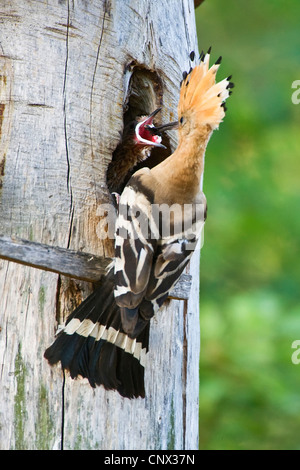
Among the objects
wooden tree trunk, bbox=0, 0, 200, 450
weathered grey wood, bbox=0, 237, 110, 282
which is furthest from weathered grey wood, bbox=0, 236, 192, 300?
wooden tree trunk, bbox=0, 0, 200, 450

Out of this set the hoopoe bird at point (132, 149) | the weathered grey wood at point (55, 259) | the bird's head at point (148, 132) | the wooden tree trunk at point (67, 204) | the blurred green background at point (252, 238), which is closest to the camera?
the weathered grey wood at point (55, 259)

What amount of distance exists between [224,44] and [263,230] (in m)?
1.77

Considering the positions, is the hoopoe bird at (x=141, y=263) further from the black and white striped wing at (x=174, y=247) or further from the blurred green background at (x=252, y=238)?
the blurred green background at (x=252, y=238)

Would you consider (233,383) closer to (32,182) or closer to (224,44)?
(32,182)

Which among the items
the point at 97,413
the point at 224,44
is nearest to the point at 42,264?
the point at 97,413

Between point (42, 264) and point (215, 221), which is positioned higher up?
point (215, 221)

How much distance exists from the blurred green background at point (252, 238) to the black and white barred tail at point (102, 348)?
1528mm

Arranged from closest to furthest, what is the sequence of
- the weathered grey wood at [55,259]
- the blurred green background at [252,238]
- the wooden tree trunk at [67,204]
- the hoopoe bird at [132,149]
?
the weathered grey wood at [55,259], the wooden tree trunk at [67,204], the hoopoe bird at [132,149], the blurred green background at [252,238]

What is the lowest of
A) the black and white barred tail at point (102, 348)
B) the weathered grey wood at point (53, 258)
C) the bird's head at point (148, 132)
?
the black and white barred tail at point (102, 348)

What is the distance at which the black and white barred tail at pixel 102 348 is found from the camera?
2.62 meters

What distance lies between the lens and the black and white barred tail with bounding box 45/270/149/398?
8.58 ft

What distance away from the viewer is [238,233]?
5.10 m

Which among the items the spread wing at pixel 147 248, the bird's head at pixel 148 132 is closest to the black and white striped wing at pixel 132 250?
the spread wing at pixel 147 248
